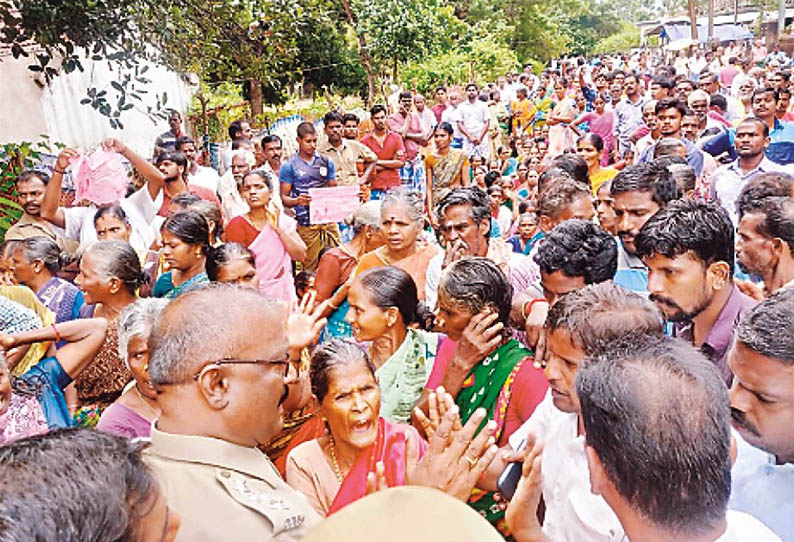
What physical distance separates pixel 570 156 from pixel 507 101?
1078 centimetres

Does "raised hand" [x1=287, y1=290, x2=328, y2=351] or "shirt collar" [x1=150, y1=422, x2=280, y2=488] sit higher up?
"shirt collar" [x1=150, y1=422, x2=280, y2=488]

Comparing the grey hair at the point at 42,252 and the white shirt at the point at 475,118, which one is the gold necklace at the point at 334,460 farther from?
the white shirt at the point at 475,118

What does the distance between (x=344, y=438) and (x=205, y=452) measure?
28.0 inches

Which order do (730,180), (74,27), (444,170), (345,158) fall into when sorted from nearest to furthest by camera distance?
1. (74,27)
2. (730,180)
3. (345,158)
4. (444,170)

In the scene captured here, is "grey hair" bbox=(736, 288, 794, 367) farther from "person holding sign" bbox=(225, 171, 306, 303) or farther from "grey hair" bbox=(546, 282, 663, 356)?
"person holding sign" bbox=(225, 171, 306, 303)

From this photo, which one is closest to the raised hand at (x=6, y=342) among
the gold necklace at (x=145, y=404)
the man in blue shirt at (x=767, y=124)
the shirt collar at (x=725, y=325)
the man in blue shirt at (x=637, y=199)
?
the gold necklace at (x=145, y=404)

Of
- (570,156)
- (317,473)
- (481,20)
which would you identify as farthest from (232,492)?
(481,20)

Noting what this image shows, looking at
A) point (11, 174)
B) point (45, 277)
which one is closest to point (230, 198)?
point (11, 174)

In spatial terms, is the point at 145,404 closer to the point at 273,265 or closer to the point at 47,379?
the point at 47,379

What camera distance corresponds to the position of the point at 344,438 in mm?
2234

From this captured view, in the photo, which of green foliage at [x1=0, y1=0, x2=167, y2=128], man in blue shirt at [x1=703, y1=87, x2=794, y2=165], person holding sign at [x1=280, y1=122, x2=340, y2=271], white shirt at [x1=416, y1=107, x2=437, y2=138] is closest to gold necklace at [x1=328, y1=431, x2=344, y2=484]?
green foliage at [x1=0, y1=0, x2=167, y2=128]

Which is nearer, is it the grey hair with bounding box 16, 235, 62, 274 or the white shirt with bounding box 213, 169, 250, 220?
the grey hair with bounding box 16, 235, 62, 274

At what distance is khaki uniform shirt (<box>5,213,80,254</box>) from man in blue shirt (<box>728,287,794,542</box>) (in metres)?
4.05

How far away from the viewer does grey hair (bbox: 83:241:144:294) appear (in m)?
3.19
